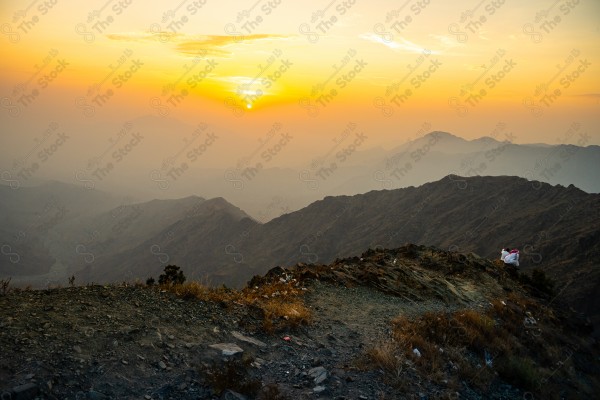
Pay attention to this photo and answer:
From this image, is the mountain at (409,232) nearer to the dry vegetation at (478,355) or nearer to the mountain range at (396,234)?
the mountain range at (396,234)

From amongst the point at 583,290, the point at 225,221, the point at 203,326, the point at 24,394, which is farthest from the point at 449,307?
the point at 225,221

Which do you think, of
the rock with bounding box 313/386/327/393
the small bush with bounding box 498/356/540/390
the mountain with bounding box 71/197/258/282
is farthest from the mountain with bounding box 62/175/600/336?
the rock with bounding box 313/386/327/393

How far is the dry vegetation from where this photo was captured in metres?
8.59

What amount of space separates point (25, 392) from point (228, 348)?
12.2 ft

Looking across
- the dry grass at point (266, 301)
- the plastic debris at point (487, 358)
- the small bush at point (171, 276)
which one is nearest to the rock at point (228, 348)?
the dry grass at point (266, 301)

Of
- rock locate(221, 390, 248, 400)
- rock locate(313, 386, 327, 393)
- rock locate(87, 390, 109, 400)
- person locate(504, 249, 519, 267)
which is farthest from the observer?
person locate(504, 249, 519, 267)

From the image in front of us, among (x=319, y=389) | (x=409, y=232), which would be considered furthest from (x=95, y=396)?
Answer: (x=409, y=232)

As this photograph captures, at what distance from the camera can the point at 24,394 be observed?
5.36m

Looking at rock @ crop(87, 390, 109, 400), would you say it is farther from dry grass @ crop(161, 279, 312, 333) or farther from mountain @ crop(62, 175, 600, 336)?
mountain @ crop(62, 175, 600, 336)

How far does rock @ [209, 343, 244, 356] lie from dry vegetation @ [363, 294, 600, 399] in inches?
123

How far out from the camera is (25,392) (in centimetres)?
539

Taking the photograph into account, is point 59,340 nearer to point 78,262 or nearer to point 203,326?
point 203,326

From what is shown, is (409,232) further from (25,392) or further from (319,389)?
(25,392)

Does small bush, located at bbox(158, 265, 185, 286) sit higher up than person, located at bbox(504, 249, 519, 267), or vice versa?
person, located at bbox(504, 249, 519, 267)
